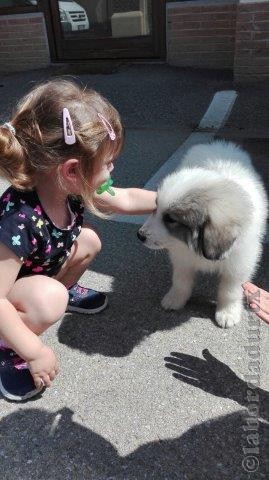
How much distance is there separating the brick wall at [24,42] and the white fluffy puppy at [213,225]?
616 cm

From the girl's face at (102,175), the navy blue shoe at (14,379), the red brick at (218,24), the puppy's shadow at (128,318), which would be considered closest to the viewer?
the girl's face at (102,175)

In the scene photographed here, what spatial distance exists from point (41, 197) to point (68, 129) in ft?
1.16

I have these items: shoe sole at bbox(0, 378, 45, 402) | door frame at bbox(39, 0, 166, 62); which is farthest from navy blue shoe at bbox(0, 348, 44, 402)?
door frame at bbox(39, 0, 166, 62)

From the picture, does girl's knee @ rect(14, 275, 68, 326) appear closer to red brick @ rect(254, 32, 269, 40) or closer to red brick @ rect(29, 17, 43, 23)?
red brick @ rect(254, 32, 269, 40)

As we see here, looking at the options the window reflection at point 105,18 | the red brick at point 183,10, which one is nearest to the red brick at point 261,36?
the red brick at point 183,10

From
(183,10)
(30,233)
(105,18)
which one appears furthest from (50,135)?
(105,18)

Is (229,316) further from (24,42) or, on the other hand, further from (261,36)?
(24,42)

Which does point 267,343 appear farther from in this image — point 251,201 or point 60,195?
point 60,195

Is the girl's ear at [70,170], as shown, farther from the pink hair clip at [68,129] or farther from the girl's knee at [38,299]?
the girl's knee at [38,299]

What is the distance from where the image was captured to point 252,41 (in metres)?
5.80

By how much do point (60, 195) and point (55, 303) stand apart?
0.45m

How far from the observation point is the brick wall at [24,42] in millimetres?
7574

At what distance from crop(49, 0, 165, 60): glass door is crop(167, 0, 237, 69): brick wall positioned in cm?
23

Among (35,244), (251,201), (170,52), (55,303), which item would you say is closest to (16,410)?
(55,303)
